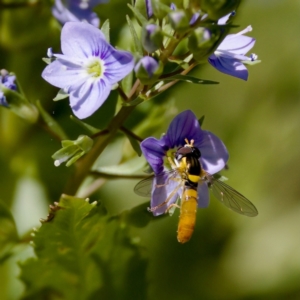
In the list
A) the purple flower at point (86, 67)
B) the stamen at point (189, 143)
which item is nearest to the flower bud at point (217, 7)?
the purple flower at point (86, 67)

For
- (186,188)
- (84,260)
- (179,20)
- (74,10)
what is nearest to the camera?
(179,20)

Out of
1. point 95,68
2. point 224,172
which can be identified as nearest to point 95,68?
point 95,68

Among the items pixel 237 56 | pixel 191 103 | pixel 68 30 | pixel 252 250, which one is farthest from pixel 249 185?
pixel 68 30

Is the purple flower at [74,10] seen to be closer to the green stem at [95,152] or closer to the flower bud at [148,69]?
the green stem at [95,152]

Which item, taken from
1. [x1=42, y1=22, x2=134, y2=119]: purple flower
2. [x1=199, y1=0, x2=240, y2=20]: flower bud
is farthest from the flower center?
[x1=199, y1=0, x2=240, y2=20]: flower bud

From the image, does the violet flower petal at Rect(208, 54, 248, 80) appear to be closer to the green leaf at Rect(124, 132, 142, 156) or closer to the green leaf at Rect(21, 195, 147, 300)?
the green leaf at Rect(124, 132, 142, 156)

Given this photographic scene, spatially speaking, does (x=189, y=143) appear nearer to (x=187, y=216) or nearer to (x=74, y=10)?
(x=187, y=216)

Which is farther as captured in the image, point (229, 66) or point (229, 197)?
point (229, 197)
